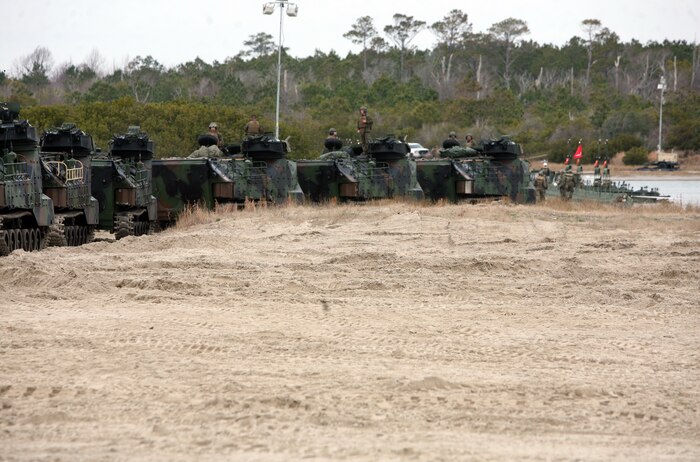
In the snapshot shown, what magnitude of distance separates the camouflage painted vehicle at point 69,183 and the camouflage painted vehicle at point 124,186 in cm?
94

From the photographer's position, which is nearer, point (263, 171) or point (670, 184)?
point (263, 171)

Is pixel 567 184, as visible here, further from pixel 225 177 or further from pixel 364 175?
pixel 225 177

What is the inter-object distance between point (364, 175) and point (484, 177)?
308 cm

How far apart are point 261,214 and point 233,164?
3243 millimetres

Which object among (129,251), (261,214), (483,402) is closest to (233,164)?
(261,214)

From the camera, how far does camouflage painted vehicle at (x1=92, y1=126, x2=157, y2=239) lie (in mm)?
22328

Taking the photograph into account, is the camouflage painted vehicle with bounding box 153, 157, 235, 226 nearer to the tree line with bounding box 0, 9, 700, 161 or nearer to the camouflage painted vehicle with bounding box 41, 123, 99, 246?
the camouflage painted vehicle with bounding box 41, 123, 99, 246

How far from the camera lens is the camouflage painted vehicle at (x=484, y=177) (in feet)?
98.3

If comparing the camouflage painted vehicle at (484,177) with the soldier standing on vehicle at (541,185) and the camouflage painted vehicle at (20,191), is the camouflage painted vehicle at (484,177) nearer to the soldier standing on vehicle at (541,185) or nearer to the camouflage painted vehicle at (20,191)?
the soldier standing on vehicle at (541,185)

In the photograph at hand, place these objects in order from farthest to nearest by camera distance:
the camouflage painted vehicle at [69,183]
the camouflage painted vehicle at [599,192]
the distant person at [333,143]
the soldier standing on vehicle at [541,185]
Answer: the soldier standing on vehicle at [541,185]
the camouflage painted vehicle at [599,192]
the distant person at [333,143]
the camouflage painted vehicle at [69,183]

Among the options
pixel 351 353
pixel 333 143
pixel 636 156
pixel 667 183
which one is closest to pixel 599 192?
pixel 333 143

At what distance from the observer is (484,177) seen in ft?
98.8

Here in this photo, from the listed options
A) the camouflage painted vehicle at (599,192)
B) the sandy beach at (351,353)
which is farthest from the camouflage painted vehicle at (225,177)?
the camouflage painted vehicle at (599,192)

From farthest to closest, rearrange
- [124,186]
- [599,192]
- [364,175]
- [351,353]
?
[599,192], [364,175], [124,186], [351,353]
